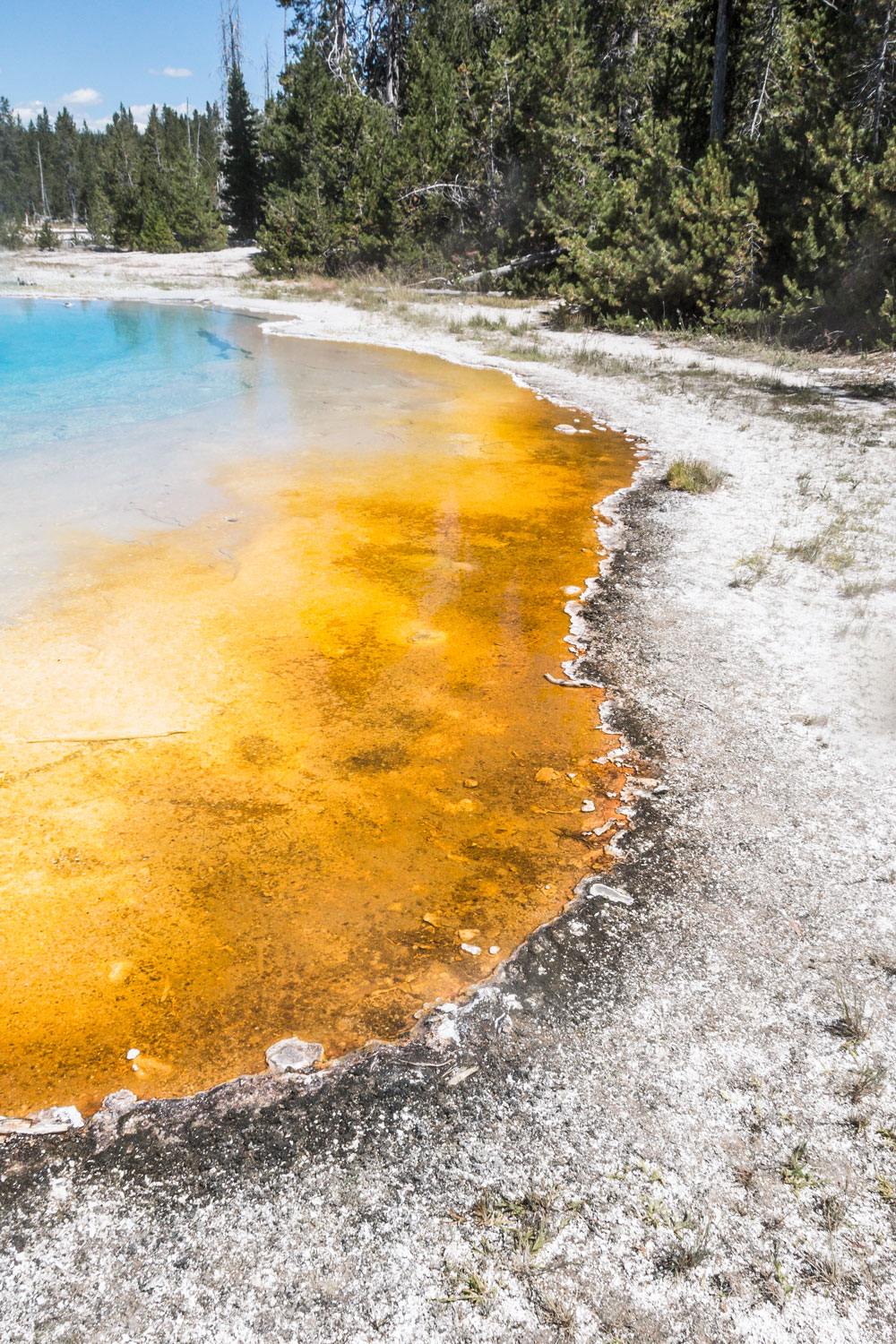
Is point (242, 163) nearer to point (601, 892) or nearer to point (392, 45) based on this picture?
point (392, 45)

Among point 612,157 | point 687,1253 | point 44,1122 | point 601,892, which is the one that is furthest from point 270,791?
point 612,157

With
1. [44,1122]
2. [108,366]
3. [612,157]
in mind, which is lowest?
[44,1122]

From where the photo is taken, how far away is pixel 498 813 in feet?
11.3

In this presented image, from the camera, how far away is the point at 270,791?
3484 millimetres

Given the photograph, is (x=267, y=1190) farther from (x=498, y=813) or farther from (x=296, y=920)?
(x=498, y=813)

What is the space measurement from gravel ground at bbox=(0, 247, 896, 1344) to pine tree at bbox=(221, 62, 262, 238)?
124ft

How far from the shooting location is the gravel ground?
6.06ft

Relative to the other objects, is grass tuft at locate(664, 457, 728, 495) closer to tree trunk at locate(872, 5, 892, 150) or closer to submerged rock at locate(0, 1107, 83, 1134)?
submerged rock at locate(0, 1107, 83, 1134)

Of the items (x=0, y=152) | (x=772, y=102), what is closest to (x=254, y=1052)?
(x=772, y=102)

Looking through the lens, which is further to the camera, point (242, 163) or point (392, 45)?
point (242, 163)

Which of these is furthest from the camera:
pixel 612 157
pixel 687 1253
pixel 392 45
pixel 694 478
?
pixel 392 45

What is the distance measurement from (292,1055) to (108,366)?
1201 cm

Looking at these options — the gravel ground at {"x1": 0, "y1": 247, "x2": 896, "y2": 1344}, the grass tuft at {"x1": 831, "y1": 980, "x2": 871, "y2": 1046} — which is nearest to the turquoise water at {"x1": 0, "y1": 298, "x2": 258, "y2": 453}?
the gravel ground at {"x1": 0, "y1": 247, "x2": 896, "y2": 1344}

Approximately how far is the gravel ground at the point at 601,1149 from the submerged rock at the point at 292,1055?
0.06 meters
